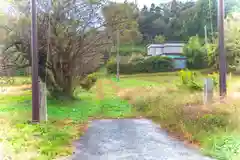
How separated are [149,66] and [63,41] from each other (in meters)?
9.99

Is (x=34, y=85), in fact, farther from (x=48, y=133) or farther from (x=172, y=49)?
(x=172, y=49)

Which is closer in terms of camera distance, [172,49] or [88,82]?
→ [88,82]

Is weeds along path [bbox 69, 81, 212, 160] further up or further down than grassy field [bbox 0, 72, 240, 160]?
further down

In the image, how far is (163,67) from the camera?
80.0ft

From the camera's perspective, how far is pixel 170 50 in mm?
27578

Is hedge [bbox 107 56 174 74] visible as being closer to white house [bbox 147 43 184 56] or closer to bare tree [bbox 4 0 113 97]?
white house [bbox 147 43 184 56]

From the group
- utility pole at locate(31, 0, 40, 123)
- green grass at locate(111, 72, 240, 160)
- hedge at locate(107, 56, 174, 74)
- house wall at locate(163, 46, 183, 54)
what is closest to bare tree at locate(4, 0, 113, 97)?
green grass at locate(111, 72, 240, 160)

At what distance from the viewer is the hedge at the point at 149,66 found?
2421cm

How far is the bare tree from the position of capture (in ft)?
51.0

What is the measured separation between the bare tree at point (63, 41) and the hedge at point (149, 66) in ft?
24.1

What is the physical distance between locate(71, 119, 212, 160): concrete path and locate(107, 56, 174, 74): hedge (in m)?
14.5

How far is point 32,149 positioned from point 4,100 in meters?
11.8

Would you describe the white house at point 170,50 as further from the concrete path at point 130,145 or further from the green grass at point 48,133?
the concrete path at point 130,145

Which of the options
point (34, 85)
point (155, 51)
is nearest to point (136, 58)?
point (155, 51)
